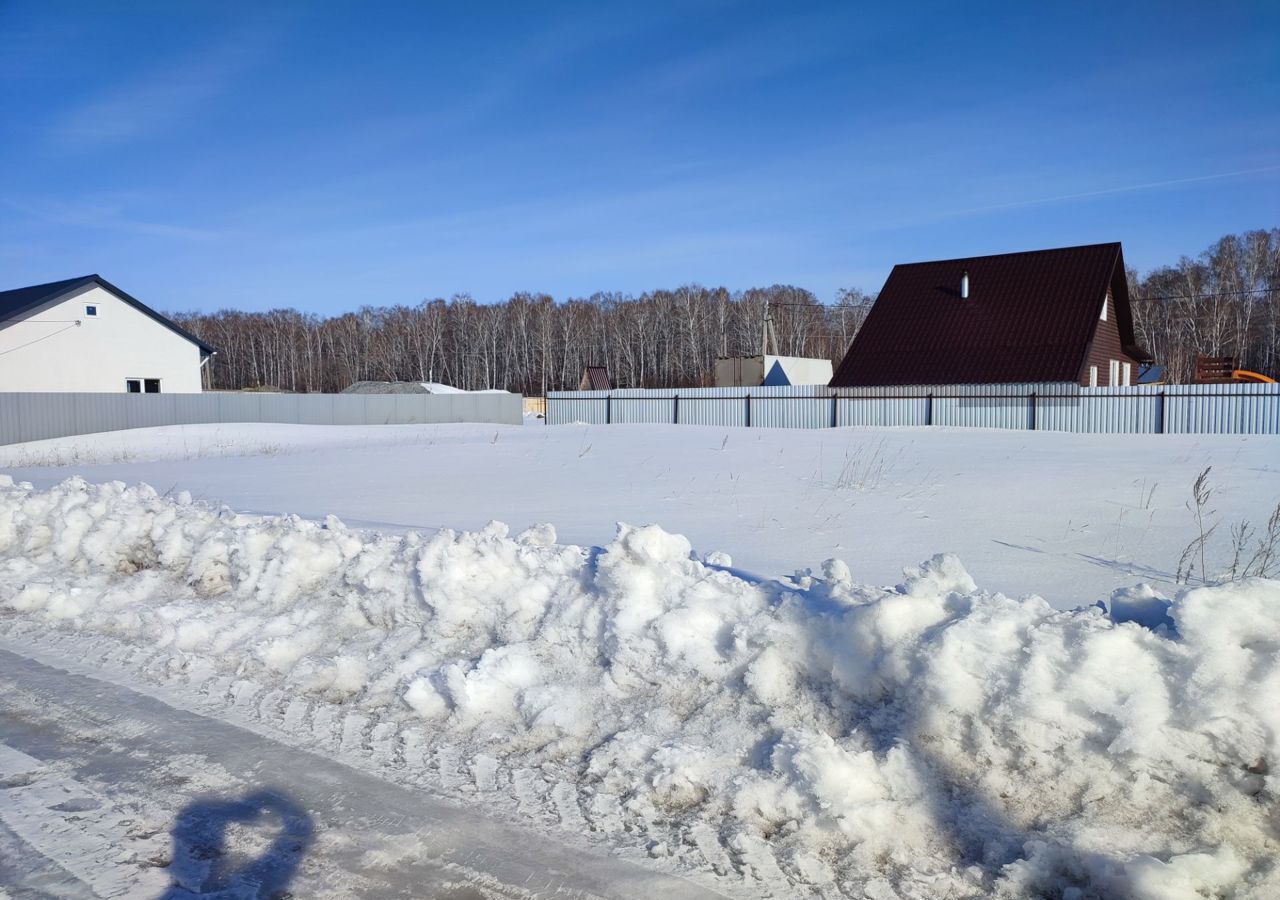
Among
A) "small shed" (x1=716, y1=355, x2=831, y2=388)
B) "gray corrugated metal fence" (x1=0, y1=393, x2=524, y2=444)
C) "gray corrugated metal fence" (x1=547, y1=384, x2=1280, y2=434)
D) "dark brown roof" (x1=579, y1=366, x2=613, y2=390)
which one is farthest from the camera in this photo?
"dark brown roof" (x1=579, y1=366, x2=613, y2=390)

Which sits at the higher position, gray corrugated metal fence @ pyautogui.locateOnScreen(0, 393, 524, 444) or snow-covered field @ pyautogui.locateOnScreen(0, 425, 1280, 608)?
gray corrugated metal fence @ pyautogui.locateOnScreen(0, 393, 524, 444)

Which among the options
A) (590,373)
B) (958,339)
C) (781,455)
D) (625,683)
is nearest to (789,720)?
(625,683)

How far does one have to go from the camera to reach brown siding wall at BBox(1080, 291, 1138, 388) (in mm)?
25891

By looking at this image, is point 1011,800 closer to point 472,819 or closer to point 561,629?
point 472,819

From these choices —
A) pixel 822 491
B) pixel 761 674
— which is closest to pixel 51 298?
pixel 822 491

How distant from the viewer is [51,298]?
31047 millimetres

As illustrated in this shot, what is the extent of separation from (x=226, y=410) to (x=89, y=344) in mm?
7247

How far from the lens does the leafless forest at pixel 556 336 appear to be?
226 ft

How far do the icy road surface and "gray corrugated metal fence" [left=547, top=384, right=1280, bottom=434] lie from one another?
22.7 m

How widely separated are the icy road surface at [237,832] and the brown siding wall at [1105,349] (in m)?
26.3

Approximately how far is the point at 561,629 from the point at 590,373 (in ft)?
165

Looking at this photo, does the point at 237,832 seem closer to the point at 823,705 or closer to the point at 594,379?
the point at 823,705

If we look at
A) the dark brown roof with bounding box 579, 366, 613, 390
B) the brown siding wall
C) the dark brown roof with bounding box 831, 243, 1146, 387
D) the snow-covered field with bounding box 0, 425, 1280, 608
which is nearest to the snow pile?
the snow-covered field with bounding box 0, 425, 1280, 608

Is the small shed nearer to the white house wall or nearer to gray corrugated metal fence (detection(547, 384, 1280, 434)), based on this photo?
gray corrugated metal fence (detection(547, 384, 1280, 434))
